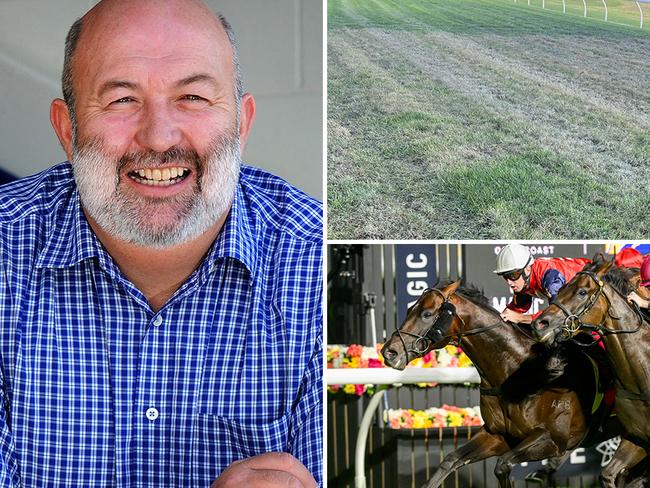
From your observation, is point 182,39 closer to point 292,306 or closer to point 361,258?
point 292,306

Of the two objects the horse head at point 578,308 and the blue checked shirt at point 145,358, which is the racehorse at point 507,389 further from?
the blue checked shirt at point 145,358

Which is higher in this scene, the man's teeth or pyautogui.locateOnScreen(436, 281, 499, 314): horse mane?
the man's teeth

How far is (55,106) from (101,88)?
0.25 meters

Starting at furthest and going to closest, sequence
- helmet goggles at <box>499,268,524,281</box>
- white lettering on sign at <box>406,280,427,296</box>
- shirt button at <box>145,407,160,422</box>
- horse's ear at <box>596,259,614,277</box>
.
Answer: white lettering on sign at <box>406,280,427,296</box>, helmet goggles at <box>499,268,524,281</box>, horse's ear at <box>596,259,614,277</box>, shirt button at <box>145,407,160,422</box>

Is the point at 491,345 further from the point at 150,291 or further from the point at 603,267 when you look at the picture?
the point at 150,291

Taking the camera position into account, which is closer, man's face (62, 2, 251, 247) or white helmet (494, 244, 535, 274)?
man's face (62, 2, 251, 247)

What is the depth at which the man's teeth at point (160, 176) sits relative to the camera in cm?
261

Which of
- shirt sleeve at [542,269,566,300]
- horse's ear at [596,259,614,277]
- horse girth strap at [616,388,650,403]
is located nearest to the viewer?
horse's ear at [596,259,614,277]

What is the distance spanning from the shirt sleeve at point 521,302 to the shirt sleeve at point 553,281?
191mm

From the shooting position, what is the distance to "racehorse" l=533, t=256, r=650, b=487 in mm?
3111

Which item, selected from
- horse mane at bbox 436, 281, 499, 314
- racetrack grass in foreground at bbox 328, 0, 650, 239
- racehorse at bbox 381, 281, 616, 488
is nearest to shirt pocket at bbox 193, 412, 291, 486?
racehorse at bbox 381, 281, 616, 488

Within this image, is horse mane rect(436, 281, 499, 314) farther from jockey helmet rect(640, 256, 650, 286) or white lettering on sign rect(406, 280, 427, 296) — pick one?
jockey helmet rect(640, 256, 650, 286)

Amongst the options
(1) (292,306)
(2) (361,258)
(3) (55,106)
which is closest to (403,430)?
(2) (361,258)

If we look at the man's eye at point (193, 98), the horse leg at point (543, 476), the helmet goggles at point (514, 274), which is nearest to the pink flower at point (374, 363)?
the helmet goggles at point (514, 274)
